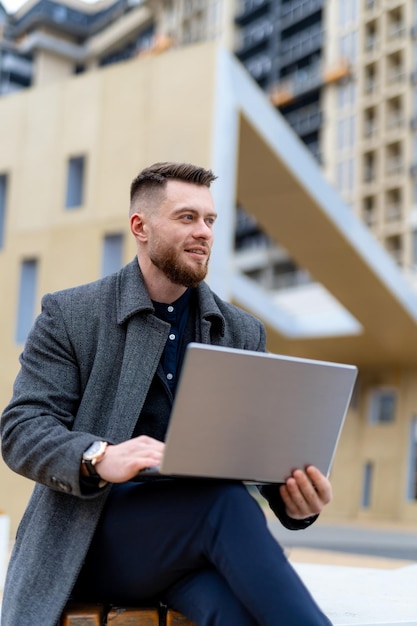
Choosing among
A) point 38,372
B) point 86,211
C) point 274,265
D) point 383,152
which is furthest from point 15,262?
point 274,265

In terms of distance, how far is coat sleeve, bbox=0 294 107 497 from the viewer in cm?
192

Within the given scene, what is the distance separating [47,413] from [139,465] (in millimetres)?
330

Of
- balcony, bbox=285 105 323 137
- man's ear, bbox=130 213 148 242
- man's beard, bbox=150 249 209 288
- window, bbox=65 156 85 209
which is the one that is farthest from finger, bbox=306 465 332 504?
balcony, bbox=285 105 323 137

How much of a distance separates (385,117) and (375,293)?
28228 mm

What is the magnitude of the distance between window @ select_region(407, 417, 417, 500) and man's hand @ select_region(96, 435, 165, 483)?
1557 cm

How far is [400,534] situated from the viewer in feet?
41.7

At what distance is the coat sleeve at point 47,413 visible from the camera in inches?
75.6

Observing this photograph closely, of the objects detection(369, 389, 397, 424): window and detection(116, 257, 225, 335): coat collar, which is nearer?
detection(116, 257, 225, 335): coat collar

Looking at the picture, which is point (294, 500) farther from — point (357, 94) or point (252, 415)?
point (357, 94)

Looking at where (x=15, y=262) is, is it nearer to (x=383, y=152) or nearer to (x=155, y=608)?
(x=155, y=608)

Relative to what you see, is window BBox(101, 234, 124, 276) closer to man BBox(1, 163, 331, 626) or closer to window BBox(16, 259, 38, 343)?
window BBox(16, 259, 38, 343)

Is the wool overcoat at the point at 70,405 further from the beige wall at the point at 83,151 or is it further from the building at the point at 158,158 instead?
the beige wall at the point at 83,151

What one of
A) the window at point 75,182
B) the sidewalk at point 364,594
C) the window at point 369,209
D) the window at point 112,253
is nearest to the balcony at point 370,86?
the window at point 369,209

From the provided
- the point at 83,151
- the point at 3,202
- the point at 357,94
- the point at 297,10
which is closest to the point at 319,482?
the point at 83,151
